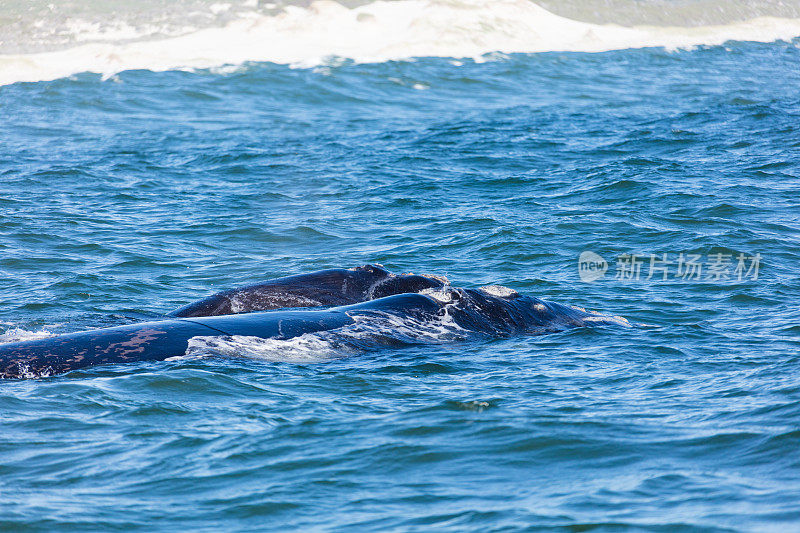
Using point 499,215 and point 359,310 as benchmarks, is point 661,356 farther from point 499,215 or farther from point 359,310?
point 499,215

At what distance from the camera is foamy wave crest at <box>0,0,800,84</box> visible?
3103 cm

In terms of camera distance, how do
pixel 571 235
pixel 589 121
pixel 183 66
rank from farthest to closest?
pixel 183 66
pixel 589 121
pixel 571 235

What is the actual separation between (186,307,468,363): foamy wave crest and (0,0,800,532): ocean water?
37mm

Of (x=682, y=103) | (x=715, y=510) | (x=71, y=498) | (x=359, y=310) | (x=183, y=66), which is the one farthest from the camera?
(x=183, y=66)

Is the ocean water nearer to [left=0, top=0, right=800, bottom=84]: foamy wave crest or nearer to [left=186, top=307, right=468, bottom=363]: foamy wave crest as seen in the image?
[left=186, top=307, right=468, bottom=363]: foamy wave crest

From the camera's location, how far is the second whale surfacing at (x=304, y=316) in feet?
24.6

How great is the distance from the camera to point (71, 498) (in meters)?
5.23

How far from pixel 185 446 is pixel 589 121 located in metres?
18.5

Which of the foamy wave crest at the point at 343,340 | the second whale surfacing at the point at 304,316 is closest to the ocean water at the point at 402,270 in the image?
the foamy wave crest at the point at 343,340

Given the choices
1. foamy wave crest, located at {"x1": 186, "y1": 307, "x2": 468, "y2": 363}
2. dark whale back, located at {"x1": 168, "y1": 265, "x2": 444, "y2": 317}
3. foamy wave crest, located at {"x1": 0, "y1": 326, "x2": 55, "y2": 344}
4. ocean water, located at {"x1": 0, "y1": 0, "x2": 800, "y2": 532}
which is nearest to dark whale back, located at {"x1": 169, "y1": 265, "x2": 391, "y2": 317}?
dark whale back, located at {"x1": 168, "y1": 265, "x2": 444, "y2": 317}

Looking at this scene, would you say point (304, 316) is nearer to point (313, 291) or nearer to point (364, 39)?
point (313, 291)

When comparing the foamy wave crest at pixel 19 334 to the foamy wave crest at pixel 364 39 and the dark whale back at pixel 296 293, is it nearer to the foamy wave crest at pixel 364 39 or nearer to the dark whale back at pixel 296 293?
the dark whale back at pixel 296 293

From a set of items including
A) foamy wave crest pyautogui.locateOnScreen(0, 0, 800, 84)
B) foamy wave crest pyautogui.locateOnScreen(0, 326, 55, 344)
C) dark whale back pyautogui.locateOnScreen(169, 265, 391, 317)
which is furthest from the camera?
foamy wave crest pyautogui.locateOnScreen(0, 0, 800, 84)

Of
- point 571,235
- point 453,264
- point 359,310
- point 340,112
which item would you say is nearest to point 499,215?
point 571,235
